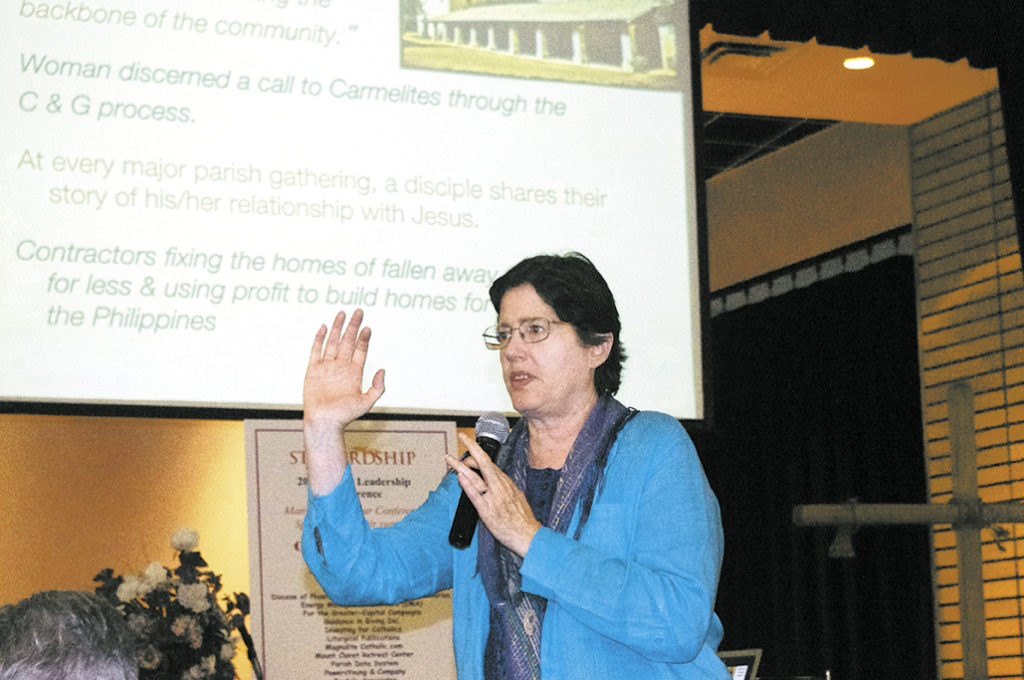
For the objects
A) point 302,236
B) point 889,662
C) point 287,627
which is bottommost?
point 889,662

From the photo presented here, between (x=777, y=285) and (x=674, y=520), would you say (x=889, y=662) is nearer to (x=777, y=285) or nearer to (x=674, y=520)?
(x=777, y=285)

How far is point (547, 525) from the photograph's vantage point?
208 centimetres

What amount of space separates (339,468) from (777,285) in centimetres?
582

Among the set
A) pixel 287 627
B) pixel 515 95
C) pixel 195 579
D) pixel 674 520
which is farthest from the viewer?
pixel 515 95

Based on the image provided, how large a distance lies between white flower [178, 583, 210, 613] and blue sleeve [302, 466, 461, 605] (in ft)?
3.70

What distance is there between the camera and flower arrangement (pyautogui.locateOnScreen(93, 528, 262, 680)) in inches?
122

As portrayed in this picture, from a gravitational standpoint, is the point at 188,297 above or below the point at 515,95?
below

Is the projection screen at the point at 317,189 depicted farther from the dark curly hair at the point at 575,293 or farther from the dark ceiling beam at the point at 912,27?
the dark curly hair at the point at 575,293

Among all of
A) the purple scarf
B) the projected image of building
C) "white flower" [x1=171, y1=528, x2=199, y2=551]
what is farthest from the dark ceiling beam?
the purple scarf

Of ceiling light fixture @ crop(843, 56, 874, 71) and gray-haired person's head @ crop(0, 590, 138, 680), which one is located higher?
ceiling light fixture @ crop(843, 56, 874, 71)

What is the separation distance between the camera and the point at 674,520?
1970 mm

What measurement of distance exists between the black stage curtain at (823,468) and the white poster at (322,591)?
238 cm

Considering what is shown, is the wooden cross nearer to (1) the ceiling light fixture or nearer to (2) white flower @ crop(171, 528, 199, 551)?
(2) white flower @ crop(171, 528, 199, 551)

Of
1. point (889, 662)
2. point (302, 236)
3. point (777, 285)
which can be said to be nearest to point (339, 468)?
point (302, 236)
